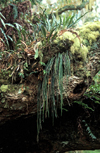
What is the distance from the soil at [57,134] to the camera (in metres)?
2.74

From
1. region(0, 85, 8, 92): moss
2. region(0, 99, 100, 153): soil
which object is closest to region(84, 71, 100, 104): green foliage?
region(0, 99, 100, 153): soil

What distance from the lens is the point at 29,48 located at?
198cm

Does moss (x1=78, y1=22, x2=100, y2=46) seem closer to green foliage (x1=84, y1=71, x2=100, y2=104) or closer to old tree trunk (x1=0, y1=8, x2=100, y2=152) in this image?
old tree trunk (x1=0, y1=8, x2=100, y2=152)

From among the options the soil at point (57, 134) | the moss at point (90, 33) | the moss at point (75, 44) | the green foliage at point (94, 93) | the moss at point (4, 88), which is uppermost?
the moss at point (90, 33)

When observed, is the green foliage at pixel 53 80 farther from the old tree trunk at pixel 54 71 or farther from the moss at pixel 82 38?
the moss at pixel 82 38

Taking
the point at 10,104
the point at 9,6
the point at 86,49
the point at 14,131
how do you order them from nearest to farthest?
the point at 10,104
the point at 86,49
the point at 14,131
the point at 9,6

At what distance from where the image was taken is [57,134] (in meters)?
2.86

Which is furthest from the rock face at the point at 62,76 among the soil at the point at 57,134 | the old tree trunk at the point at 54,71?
the soil at the point at 57,134

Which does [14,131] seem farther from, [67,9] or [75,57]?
[67,9]

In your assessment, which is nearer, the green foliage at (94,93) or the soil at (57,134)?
the soil at (57,134)

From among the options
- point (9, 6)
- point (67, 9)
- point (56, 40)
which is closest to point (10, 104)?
point (56, 40)

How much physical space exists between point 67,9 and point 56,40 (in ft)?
13.5

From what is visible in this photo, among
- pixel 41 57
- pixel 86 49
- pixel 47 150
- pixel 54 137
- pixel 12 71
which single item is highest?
pixel 86 49

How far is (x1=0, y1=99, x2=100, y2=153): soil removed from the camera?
8.98 ft
